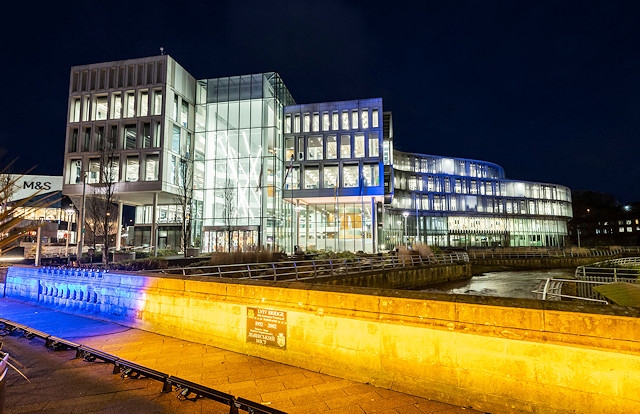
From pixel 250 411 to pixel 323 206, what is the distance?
152 ft

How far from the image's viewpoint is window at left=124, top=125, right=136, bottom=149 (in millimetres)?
42838

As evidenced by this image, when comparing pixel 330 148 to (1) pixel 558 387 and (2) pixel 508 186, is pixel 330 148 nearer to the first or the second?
(1) pixel 558 387

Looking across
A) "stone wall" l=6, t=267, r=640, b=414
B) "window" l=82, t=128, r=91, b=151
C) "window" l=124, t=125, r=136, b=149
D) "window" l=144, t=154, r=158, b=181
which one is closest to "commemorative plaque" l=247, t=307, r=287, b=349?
"stone wall" l=6, t=267, r=640, b=414

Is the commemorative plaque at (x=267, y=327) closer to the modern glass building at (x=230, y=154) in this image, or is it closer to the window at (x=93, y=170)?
the modern glass building at (x=230, y=154)

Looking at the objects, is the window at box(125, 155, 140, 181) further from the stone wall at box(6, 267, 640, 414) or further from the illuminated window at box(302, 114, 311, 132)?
the stone wall at box(6, 267, 640, 414)

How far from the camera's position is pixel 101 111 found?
4362 centimetres

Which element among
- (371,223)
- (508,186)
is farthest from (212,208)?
(508,186)

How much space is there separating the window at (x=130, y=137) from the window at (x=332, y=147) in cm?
2315

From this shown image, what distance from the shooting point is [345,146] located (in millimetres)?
46156

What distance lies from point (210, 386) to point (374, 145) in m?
41.3

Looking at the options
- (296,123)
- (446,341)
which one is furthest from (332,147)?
(446,341)

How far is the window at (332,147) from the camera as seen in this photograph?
46219 millimetres

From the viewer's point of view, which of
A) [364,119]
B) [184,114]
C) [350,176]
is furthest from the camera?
[364,119]

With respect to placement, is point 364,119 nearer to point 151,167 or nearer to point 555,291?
point 151,167
